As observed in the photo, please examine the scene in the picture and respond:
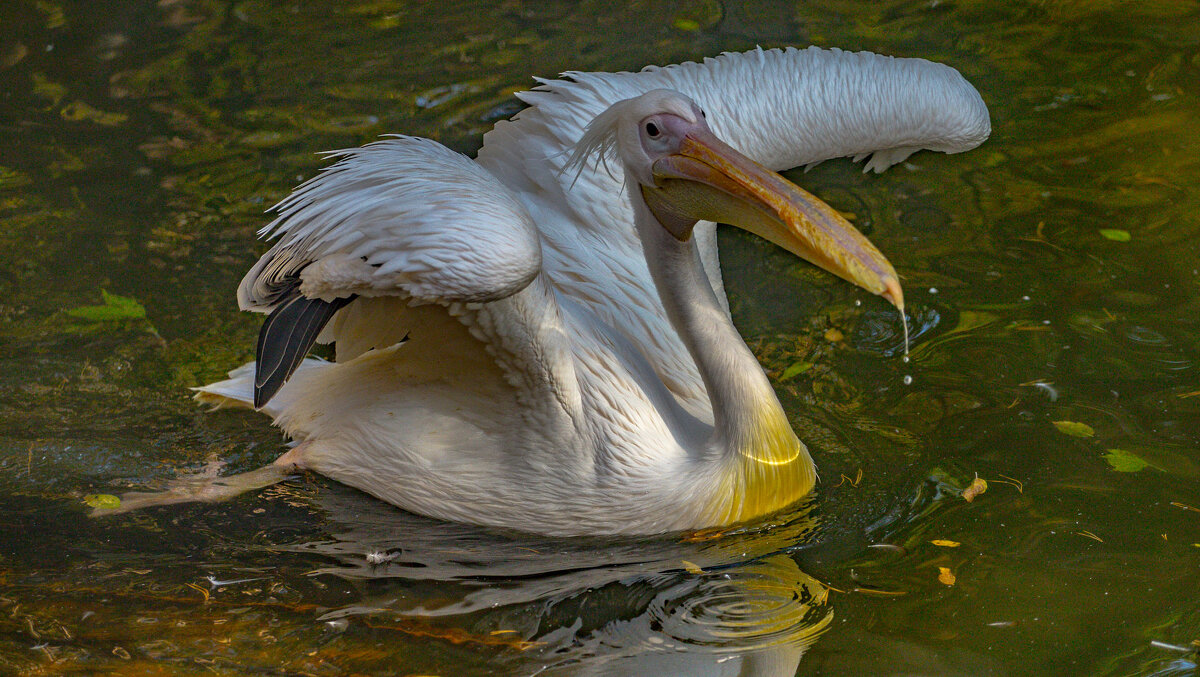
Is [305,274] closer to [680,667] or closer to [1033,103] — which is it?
[680,667]

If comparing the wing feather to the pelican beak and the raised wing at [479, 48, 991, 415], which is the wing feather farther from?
the raised wing at [479, 48, 991, 415]

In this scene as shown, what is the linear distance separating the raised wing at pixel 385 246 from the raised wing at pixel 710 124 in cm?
60

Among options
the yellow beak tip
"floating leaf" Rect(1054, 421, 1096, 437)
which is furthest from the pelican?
"floating leaf" Rect(1054, 421, 1096, 437)

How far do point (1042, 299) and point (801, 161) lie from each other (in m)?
1.00

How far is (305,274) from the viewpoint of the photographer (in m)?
2.81

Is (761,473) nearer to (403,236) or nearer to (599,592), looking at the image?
(599,592)

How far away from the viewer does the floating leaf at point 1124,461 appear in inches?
131

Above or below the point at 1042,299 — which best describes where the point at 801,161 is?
above

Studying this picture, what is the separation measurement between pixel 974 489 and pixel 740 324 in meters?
1.17

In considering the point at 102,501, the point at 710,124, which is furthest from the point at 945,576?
the point at 102,501

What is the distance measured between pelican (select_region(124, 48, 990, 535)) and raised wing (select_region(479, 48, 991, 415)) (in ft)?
0.03

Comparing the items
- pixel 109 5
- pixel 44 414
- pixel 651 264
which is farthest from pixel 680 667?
pixel 109 5

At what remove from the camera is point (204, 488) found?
3494 millimetres

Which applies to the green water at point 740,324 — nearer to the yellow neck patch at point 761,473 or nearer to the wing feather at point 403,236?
the yellow neck patch at point 761,473
